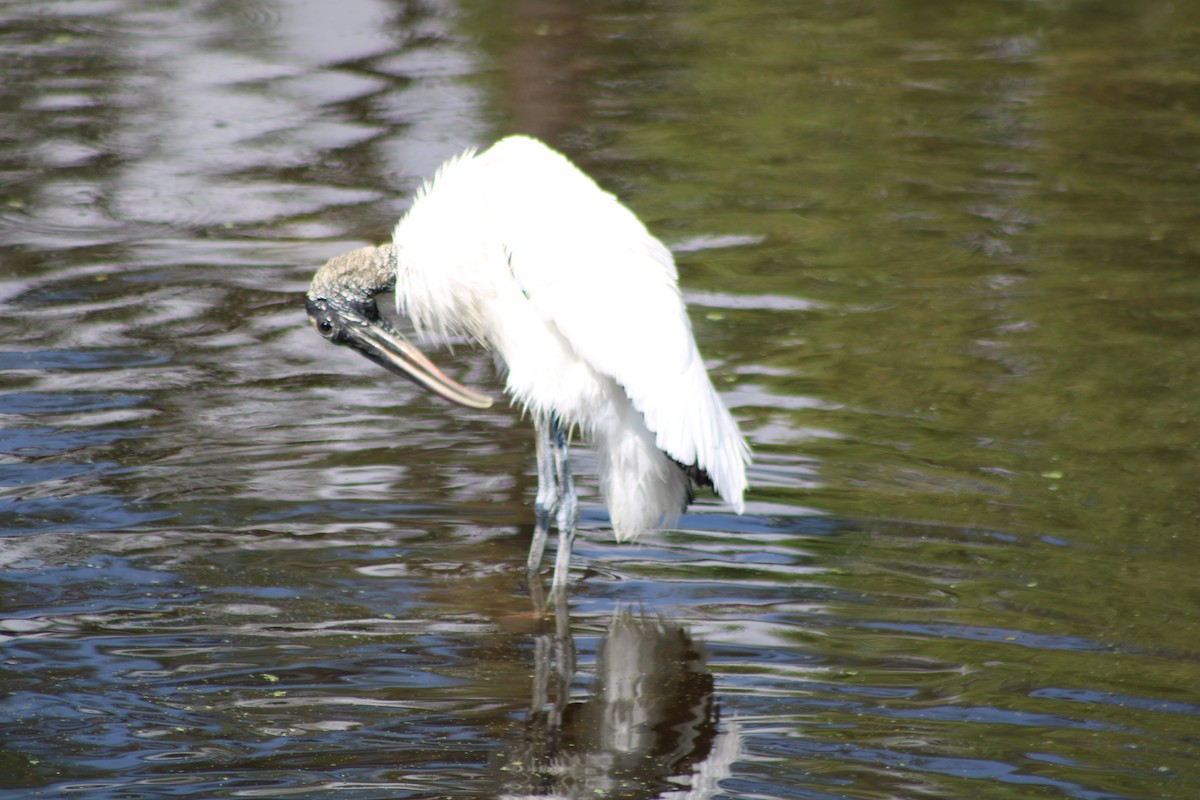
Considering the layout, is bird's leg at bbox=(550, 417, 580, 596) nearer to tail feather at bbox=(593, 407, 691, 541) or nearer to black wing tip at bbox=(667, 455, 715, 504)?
tail feather at bbox=(593, 407, 691, 541)

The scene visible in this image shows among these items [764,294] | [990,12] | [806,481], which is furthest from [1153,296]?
[990,12]

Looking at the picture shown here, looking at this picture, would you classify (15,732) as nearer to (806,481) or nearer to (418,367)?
(418,367)

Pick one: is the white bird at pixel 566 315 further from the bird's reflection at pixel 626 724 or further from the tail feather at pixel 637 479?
the bird's reflection at pixel 626 724

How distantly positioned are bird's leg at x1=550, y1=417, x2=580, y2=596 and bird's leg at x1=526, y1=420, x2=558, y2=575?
0.09 ft

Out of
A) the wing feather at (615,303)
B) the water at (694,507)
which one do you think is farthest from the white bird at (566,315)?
the water at (694,507)

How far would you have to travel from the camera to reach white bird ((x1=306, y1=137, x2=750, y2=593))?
520cm

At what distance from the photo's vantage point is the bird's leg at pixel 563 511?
5.48 meters

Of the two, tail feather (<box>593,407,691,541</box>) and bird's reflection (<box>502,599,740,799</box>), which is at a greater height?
tail feather (<box>593,407,691,541</box>)

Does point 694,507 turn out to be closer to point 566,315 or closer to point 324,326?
point 566,315

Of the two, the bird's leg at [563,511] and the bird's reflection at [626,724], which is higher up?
the bird's leg at [563,511]

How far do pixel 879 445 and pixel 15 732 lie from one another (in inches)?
131

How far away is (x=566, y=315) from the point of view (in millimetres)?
5270

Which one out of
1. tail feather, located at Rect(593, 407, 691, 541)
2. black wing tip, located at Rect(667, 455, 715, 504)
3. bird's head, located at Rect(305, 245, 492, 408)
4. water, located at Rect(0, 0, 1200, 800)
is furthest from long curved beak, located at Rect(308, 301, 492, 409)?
black wing tip, located at Rect(667, 455, 715, 504)

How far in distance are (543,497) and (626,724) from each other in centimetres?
120
